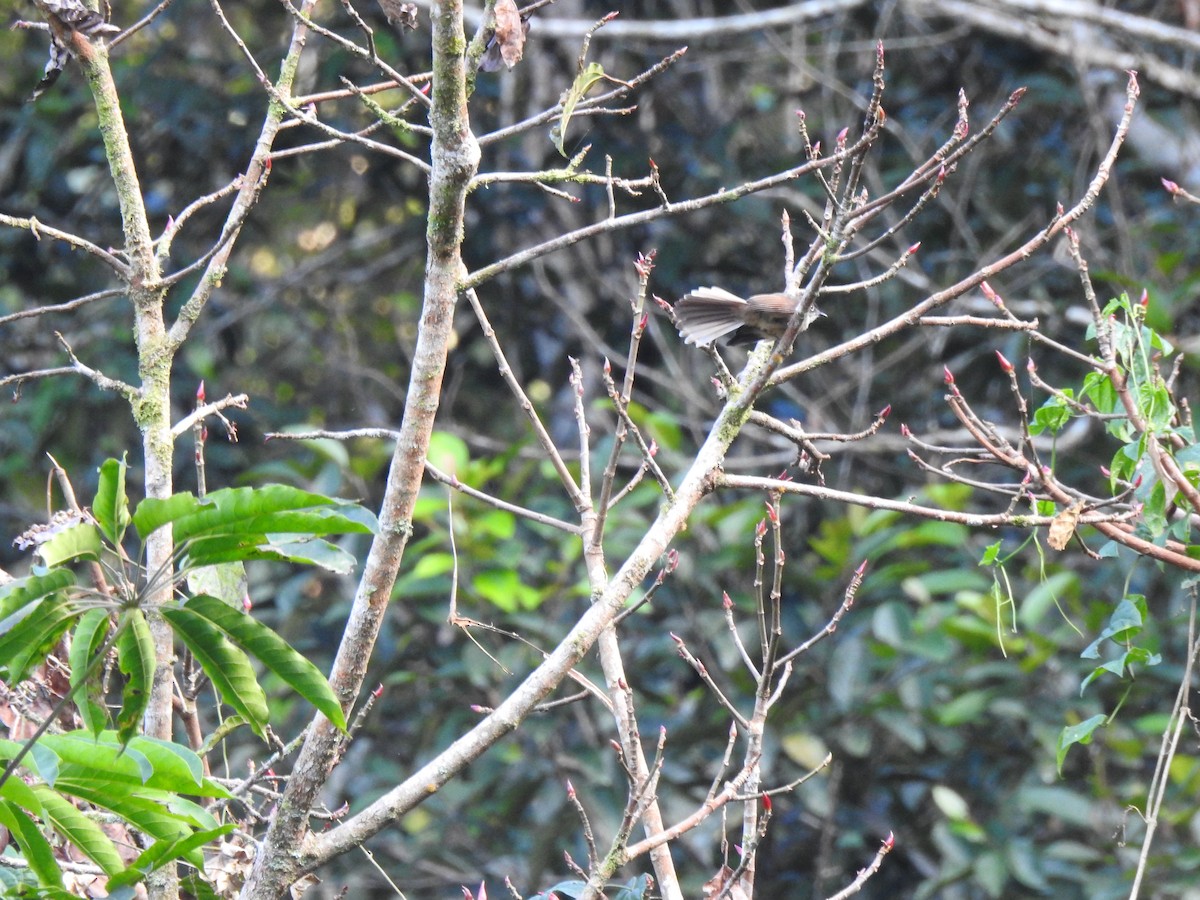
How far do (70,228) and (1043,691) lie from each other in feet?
12.7

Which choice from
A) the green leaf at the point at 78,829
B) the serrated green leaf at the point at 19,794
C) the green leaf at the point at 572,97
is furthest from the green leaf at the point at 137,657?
the green leaf at the point at 572,97

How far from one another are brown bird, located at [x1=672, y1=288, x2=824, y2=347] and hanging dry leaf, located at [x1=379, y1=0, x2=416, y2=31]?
1.89 ft

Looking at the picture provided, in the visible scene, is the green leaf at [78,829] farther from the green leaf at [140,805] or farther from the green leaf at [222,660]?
the green leaf at [222,660]

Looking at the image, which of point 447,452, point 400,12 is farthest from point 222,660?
point 447,452

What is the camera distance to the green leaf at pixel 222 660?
1.17 metres

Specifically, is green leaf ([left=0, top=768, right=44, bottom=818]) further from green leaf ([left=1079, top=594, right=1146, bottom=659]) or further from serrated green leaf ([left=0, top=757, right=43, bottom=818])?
green leaf ([left=1079, top=594, right=1146, bottom=659])

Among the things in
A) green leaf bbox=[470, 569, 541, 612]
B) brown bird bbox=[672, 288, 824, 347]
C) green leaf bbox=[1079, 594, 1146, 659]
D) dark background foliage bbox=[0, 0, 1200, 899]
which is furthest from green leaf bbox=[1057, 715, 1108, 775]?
green leaf bbox=[470, 569, 541, 612]

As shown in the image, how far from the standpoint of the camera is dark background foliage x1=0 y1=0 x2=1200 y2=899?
3609 millimetres

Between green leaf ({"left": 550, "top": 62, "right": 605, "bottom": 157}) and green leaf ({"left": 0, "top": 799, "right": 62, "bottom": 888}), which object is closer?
green leaf ({"left": 0, "top": 799, "right": 62, "bottom": 888})

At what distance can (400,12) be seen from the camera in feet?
5.22

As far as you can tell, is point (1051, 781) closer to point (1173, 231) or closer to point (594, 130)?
point (1173, 231)

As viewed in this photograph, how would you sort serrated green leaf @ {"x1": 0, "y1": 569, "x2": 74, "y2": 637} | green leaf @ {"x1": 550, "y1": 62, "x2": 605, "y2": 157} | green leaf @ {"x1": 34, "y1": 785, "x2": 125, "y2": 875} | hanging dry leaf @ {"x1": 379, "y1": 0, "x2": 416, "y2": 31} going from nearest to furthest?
serrated green leaf @ {"x1": 0, "y1": 569, "x2": 74, "y2": 637}, green leaf @ {"x1": 34, "y1": 785, "x2": 125, "y2": 875}, green leaf @ {"x1": 550, "y1": 62, "x2": 605, "y2": 157}, hanging dry leaf @ {"x1": 379, "y1": 0, "x2": 416, "y2": 31}

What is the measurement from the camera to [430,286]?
138 cm

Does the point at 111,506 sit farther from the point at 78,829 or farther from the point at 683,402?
the point at 683,402
